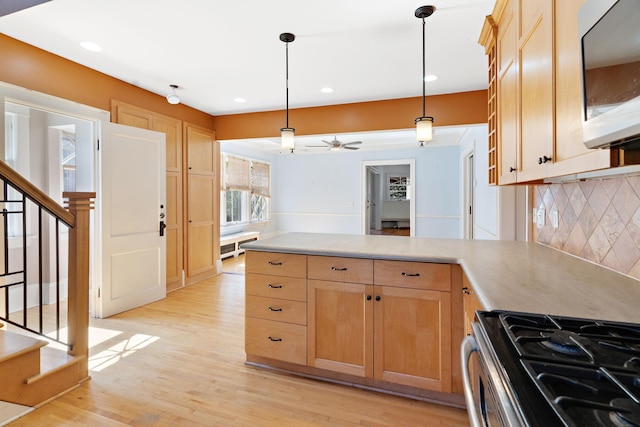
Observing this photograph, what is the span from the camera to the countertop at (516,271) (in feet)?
3.54

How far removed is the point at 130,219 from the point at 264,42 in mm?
2368

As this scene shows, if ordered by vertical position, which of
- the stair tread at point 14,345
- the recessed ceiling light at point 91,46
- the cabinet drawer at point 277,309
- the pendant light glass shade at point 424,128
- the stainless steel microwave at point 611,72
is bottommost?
the stair tread at point 14,345

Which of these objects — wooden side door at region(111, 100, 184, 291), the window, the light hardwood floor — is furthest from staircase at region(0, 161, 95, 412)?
the window

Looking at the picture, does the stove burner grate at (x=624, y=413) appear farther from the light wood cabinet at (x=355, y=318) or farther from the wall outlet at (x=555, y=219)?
the wall outlet at (x=555, y=219)

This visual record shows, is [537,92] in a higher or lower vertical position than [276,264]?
higher

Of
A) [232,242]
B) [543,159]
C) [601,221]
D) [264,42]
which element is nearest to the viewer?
[543,159]

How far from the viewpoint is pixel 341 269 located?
6.82 feet

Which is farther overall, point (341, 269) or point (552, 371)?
point (341, 269)

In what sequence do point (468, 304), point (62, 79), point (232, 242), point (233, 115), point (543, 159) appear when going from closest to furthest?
1. point (543, 159)
2. point (468, 304)
3. point (62, 79)
4. point (233, 115)
5. point (232, 242)

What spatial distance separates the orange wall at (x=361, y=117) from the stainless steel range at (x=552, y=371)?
339 centimetres

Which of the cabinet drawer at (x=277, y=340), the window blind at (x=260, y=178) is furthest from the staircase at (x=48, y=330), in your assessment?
the window blind at (x=260, y=178)

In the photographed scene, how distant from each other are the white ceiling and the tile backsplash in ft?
4.62

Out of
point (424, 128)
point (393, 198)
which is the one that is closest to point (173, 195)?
point (424, 128)

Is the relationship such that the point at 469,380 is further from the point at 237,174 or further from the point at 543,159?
the point at 237,174
